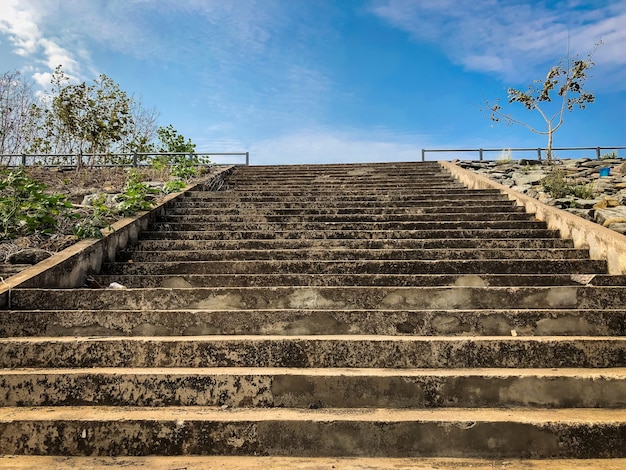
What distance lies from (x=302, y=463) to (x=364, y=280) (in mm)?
2109

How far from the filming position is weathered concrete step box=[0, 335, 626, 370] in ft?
9.48

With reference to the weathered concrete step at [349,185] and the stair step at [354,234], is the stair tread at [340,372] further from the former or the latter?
the weathered concrete step at [349,185]

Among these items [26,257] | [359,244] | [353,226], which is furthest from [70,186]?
[359,244]

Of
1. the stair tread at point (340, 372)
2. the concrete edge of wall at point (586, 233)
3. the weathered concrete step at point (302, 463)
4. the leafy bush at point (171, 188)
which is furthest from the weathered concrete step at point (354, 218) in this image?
the weathered concrete step at point (302, 463)

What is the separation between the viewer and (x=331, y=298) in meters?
3.68

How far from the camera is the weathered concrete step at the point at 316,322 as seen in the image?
10.5ft

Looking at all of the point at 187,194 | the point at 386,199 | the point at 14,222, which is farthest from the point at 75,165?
the point at 386,199

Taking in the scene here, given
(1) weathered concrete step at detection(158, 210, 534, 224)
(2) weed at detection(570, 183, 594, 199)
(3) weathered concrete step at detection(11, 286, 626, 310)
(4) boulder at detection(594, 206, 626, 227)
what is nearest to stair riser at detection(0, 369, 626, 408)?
(3) weathered concrete step at detection(11, 286, 626, 310)

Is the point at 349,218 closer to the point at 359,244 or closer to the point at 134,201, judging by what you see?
the point at 359,244

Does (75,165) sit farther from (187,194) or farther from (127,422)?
(127,422)

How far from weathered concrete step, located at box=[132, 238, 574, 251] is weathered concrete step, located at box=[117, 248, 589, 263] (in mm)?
254

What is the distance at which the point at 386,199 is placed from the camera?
743 cm

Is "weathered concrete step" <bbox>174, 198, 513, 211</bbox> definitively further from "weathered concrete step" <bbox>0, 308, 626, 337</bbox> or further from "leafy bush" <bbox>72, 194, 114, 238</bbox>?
"weathered concrete step" <bbox>0, 308, 626, 337</bbox>

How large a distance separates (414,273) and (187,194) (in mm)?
5046
